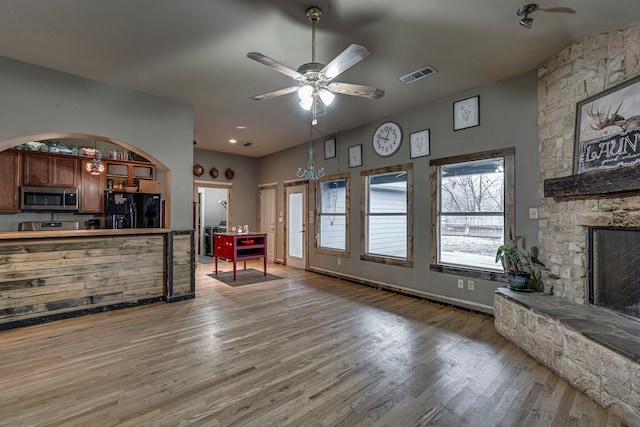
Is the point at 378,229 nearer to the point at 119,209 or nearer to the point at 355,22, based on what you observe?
the point at 355,22

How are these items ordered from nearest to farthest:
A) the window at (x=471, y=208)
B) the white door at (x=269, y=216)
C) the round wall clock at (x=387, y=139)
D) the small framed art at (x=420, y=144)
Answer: the window at (x=471, y=208)
the small framed art at (x=420, y=144)
the round wall clock at (x=387, y=139)
the white door at (x=269, y=216)

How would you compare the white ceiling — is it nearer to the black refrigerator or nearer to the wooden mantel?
the wooden mantel

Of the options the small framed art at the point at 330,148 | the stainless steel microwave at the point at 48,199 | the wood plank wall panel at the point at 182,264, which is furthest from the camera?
the small framed art at the point at 330,148

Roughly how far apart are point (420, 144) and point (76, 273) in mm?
4793

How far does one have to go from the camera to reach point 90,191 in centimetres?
562

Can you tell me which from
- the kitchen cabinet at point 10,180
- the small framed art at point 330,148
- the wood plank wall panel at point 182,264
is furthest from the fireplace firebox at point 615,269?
the kitchen cabinet at point 10,180

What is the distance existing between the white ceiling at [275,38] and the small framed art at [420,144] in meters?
0.62

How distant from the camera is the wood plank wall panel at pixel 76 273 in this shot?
3.23 metres

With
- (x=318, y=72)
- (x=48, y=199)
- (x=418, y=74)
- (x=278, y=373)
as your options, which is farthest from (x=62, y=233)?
(x=418, y=74)

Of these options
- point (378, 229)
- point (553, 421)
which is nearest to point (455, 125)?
point (378, 229)

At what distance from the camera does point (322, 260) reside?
20.4 ft

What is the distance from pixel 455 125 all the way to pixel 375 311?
8.83 ft

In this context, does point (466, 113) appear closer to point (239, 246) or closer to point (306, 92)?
point (306, 92)

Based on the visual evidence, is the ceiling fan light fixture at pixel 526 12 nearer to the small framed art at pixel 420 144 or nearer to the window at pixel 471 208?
the window at pixel 471 208
